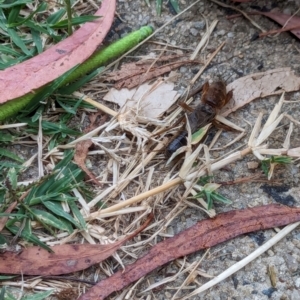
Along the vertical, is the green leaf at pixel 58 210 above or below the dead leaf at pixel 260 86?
below

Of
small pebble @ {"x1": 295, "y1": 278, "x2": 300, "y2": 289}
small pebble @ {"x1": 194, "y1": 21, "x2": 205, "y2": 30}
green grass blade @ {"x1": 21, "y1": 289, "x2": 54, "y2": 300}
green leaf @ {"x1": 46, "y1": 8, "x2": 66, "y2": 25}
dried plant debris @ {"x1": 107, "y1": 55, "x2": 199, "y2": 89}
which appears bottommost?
small pebble @ {"x1": 295, "y1": 278, "x2": 300, "y2": 289}

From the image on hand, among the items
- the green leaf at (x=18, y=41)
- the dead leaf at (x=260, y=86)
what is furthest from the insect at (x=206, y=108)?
the green leaf at (x=18, y=41)

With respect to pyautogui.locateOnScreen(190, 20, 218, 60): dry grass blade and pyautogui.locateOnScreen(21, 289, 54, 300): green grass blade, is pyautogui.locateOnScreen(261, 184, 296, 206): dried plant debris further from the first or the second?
pyautogui.locateOnScreen(21, 289, 54, 300): green grass blade

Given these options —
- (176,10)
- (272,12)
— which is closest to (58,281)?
(176,10)

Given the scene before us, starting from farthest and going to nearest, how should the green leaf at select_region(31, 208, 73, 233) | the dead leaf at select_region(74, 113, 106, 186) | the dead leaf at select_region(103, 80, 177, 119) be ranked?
the dead leaf at select_region(103, 80, 177, 119) → the dead leaf at select_region(74, 113, 106, 186) → the green leaf at select_region(31, 208, 73, 233)

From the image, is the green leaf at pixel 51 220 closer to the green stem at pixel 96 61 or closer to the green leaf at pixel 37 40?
the green stem at pixel 96 61

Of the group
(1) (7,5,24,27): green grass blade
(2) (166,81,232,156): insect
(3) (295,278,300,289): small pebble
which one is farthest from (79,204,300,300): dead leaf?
(1) (7,5,24,27): green grass blade
